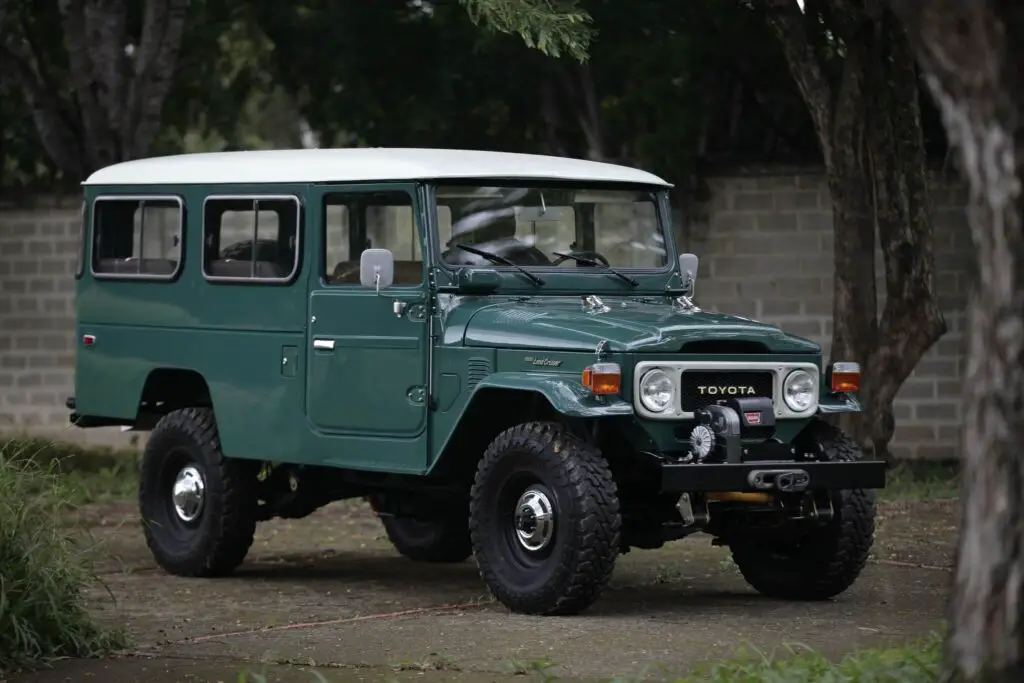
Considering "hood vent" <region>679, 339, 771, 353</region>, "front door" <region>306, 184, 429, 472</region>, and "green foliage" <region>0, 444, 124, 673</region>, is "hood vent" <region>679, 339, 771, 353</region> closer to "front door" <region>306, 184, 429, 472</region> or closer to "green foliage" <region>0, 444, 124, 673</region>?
"front door" <region>306, 184, 429, 472</region>

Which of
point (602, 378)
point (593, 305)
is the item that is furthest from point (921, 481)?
point (602, 378)

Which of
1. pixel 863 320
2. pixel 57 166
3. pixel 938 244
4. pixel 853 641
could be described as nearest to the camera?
pixel 853 641

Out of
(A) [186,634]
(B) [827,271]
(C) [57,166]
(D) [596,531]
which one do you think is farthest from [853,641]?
(C) [57,166]

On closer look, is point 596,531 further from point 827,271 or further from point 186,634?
point 827,271

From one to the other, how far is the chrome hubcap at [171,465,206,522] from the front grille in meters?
3.09

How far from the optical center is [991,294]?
495cm

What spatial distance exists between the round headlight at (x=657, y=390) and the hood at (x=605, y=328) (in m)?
0.12

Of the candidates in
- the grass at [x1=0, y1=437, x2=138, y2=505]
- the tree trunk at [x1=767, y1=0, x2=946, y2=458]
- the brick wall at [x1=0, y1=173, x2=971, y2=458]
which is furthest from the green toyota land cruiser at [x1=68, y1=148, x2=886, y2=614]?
the brick wall at [x1=0, y1=173, x2=971, y2=458]

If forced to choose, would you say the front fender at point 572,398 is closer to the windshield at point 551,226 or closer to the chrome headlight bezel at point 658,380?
the chrome headlight bezel at point 658,380

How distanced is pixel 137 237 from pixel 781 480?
14.1ft

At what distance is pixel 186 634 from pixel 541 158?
311 centimetres

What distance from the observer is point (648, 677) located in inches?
279

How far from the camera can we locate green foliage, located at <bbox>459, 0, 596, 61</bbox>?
34.8ft

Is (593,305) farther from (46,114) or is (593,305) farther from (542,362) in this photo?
(46,114)
